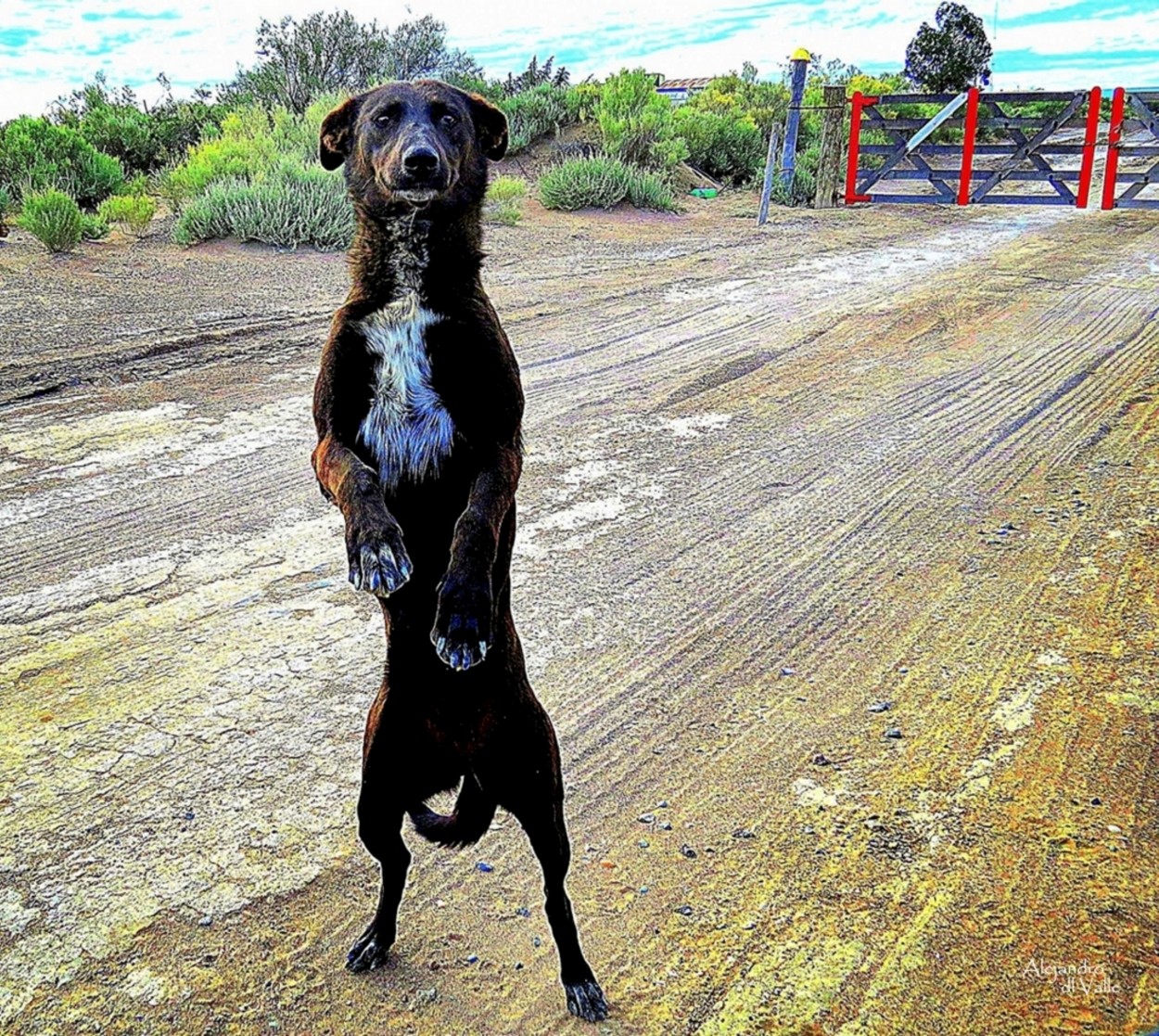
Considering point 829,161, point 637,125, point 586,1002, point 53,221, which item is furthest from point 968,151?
point 586,1002

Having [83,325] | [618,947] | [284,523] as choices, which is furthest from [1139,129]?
[618,947]

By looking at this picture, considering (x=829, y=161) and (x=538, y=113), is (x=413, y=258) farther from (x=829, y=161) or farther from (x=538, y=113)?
(x=538, y=113)

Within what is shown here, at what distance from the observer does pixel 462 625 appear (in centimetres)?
235

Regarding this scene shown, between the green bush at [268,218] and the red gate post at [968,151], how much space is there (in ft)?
40.5

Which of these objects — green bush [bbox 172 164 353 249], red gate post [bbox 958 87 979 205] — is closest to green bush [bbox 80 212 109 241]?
green bush [bbox 172 164 353 249]

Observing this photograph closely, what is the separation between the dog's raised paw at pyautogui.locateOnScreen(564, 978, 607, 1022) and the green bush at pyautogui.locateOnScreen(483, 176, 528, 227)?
13.5 m

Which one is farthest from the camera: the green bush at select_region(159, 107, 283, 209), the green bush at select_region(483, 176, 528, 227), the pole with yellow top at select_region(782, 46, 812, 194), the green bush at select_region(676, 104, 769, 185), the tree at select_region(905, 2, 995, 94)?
the tree at select_region(905, 2, 995, 94)

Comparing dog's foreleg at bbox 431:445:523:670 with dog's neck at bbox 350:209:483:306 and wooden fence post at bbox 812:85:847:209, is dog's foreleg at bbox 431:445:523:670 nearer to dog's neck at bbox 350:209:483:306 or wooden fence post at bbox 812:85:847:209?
dog's neck at bbox 350:209:483:306

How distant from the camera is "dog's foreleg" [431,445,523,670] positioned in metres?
2.35

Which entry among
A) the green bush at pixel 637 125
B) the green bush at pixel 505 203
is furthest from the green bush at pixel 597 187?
the green bush at pixel 637 125

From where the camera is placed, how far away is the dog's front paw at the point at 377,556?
2.32 meters

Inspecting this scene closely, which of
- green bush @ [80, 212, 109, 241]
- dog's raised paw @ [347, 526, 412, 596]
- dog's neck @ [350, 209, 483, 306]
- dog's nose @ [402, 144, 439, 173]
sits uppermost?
dog's nose @ [402, 144, 439, 173]

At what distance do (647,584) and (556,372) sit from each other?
12.1 feet

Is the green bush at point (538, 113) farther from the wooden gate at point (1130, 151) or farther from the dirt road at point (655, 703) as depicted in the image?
the dirt road at point (655, 703)
